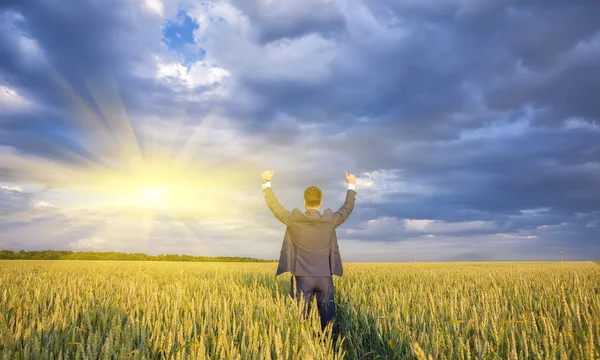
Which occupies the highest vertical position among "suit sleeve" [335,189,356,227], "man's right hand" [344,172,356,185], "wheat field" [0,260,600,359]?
"man's right hand" [344,172,356,185]

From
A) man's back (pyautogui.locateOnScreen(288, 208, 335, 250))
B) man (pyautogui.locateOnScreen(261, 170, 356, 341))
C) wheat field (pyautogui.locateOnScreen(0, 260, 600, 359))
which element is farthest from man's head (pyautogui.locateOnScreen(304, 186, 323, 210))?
wheat field (pyautogui.locateOnScreen(0, 260, 600, 359))

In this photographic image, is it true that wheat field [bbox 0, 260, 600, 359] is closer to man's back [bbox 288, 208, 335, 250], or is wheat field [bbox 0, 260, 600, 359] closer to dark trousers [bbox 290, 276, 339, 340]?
dark trousers [bbox 290, 276, 339, 340]

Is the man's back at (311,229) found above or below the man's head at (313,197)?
below

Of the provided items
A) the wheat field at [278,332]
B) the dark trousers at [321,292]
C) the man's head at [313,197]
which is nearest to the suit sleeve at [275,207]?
the man's head at [313,197]

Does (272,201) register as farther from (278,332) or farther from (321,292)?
(278,332)

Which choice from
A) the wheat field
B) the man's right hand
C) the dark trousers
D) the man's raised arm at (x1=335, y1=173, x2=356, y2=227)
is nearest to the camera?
the wheat field

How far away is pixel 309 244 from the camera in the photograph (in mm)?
6844

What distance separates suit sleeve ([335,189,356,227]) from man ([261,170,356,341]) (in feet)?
0.21

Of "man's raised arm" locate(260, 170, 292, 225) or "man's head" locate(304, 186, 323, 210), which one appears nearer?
"man's head" locate(304, 186, 323, 210)

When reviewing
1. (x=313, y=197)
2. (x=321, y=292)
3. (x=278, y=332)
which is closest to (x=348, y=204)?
(x=313, y=197)

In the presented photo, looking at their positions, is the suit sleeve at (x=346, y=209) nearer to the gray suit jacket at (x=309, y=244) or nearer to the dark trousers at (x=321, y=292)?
the gray suit jacket at (x=309, y=244)

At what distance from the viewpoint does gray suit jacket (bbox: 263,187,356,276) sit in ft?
22.3

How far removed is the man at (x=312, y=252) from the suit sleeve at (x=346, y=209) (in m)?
0.06

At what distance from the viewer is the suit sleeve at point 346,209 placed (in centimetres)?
718
